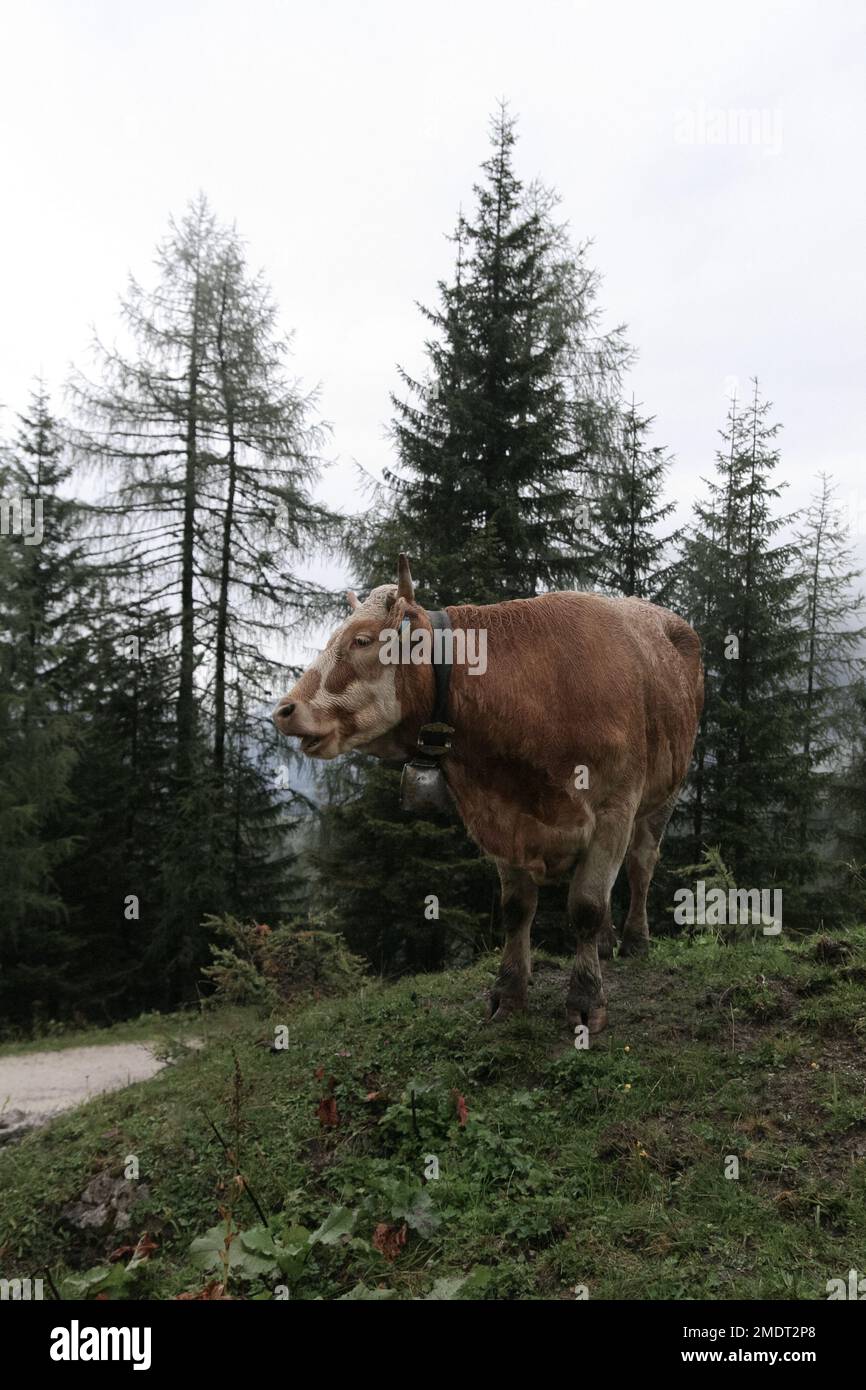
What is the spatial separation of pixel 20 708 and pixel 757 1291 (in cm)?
1775

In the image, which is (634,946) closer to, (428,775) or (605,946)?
(605,946)

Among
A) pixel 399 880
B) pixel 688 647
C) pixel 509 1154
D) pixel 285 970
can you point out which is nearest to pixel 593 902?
pixel 509 1154

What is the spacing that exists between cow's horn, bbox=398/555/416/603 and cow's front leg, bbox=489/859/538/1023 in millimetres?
1781

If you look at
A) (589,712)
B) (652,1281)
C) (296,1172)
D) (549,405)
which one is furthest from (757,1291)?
(549,405)

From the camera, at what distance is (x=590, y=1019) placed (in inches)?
209

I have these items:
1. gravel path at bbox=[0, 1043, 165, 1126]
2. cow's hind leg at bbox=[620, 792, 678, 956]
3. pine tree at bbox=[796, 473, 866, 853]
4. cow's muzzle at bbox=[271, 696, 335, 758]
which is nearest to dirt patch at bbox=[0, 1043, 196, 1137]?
gravel path at bbox=[0, 1043, 165, 1126]

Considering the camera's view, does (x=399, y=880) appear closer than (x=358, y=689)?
No

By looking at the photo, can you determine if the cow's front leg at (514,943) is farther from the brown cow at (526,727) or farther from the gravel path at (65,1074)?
the gravel path at (65,1074)

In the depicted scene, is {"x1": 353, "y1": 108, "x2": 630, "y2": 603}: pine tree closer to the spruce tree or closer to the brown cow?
the spruce tree

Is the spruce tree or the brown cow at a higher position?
the spruce tree

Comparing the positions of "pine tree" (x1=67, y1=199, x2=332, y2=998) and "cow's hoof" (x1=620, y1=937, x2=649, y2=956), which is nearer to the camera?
"cow's hoof" (x1=620, y1=937, x2=649, y2=956)

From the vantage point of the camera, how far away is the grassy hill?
358 cm

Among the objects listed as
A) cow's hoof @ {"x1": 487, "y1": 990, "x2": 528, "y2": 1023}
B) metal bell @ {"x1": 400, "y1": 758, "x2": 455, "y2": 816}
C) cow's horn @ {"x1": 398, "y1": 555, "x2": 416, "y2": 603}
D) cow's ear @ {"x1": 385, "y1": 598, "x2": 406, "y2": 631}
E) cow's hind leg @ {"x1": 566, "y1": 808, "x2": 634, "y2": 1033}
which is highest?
cow's horn @ {"x1": 398, "y1": 555, "x2": 416, "y2": 603}

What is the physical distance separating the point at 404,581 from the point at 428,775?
99 centimetres
